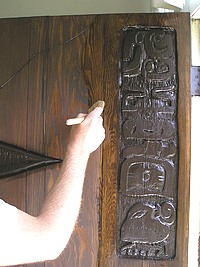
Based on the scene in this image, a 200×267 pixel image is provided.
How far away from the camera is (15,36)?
138cm

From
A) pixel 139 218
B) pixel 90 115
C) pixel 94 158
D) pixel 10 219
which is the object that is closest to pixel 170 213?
pixel 139 218

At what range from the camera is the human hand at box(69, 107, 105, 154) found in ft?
3.69

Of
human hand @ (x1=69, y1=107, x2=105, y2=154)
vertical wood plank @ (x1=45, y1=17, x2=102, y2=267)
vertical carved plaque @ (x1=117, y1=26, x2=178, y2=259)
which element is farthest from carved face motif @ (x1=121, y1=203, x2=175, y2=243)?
human hand @ (x1=69, y1=107, x2=105, y2=154)

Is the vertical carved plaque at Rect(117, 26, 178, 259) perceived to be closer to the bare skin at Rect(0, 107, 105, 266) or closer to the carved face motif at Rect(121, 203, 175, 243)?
the carved face motif at Rect(121, 203, 175, 243)

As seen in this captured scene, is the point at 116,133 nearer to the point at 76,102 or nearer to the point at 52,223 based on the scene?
the point at 76,102

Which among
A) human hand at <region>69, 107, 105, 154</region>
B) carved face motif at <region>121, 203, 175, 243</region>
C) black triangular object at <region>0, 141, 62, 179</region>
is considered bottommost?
carved face motif at <region>121, 203, 175, 243</region>

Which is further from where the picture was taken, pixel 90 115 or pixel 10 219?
pixel 90 115

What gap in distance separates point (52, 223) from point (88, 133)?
Result: 331 mm

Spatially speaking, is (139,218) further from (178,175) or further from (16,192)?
(16,192)

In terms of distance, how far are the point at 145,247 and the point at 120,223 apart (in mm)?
110

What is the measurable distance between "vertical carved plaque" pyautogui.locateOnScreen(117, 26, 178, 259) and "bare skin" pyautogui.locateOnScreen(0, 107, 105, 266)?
26 centimetres

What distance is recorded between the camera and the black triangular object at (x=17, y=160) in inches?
53.2

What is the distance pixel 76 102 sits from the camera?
1349 millimetres

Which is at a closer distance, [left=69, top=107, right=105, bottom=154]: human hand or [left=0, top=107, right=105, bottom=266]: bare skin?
[left=0, top=107, right=105, bottom=266]: bare skin
